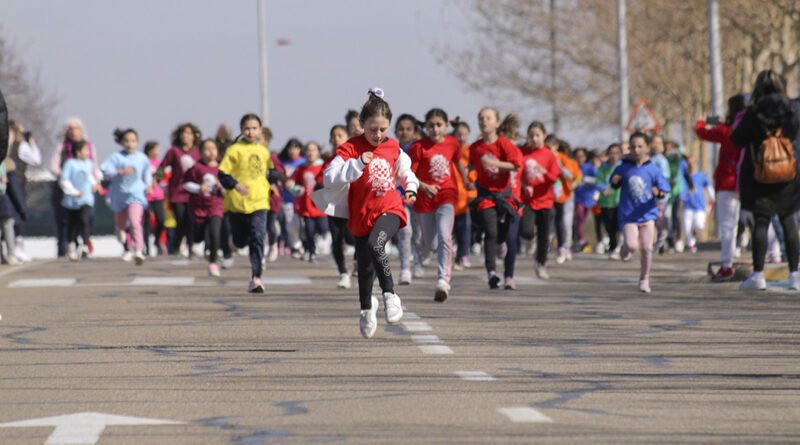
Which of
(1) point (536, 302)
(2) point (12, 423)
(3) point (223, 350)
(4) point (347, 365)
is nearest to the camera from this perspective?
(2) point (12, 423)

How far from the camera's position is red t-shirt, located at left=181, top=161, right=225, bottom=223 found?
1986cm

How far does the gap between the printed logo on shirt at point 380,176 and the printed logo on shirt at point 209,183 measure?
30.2 feet

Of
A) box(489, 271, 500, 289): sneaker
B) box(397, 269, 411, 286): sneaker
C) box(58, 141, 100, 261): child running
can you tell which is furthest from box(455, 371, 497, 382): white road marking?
box(58, 141, 100, 261): child running

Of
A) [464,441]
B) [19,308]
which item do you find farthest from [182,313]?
[464,441]

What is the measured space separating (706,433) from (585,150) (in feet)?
86.2

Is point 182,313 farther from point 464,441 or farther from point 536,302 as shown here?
point 464,441

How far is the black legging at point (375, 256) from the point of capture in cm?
1130

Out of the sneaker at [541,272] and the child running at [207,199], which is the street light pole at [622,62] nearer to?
the child running at [207,199]

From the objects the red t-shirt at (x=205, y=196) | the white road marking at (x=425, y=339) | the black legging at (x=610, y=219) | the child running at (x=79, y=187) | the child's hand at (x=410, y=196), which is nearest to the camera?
the white road marking at (x=425, y=339)

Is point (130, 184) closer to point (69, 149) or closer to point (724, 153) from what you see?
point (69, 149)

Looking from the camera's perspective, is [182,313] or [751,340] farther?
[182,313]

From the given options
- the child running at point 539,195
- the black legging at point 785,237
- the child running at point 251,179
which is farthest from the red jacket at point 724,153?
the child running at point 251,179

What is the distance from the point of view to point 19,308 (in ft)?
47.0

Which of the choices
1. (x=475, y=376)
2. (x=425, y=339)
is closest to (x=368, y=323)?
(x=425, y=339)
